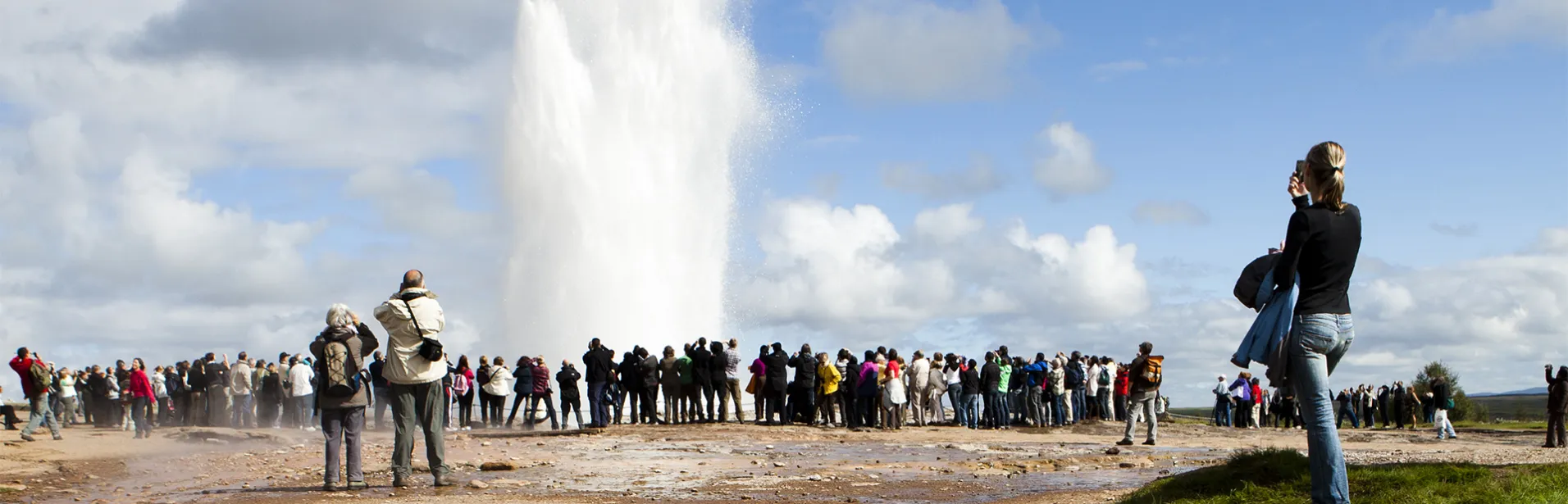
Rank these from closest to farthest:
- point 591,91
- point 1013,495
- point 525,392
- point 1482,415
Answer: point 1013,495
point 525,392
point 591,91
point 1482,415

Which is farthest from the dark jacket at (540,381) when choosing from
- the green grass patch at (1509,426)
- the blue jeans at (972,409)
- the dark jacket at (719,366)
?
the green grass patch at (1509,426)

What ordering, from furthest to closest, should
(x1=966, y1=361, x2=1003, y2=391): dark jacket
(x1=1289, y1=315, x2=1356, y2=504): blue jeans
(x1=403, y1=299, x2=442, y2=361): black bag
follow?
(x1=966, y1=361, x2=1003, y2=391): dark jacket < (x1=403, y1=299, x2=442, y2=361): black bag < (x1=1289, y1=315, x2=1356, y2=504): blue jeans

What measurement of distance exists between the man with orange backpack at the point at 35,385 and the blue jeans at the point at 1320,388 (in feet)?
77.1

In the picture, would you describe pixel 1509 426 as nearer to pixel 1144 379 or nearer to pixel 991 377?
pixel 991 377

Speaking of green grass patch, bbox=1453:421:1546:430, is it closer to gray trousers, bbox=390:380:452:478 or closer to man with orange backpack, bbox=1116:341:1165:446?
Result: man with orange backpack, bbox=1116:341:1165:446

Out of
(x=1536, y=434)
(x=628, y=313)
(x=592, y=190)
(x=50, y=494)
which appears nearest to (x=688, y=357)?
(x=628, y=313)

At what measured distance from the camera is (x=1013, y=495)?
12219mm

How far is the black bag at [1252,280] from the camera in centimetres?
719

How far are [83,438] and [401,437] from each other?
15.4 metres

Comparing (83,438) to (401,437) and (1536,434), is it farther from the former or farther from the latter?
(1536,434)

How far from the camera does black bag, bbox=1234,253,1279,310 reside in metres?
7.19

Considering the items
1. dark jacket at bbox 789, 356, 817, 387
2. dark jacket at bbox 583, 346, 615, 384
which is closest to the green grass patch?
dark jacket at bbox 789, 356, 817, 387

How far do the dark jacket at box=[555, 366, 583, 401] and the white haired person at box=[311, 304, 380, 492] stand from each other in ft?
40.9

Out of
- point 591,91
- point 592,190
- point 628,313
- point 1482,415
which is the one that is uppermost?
point 591,91
